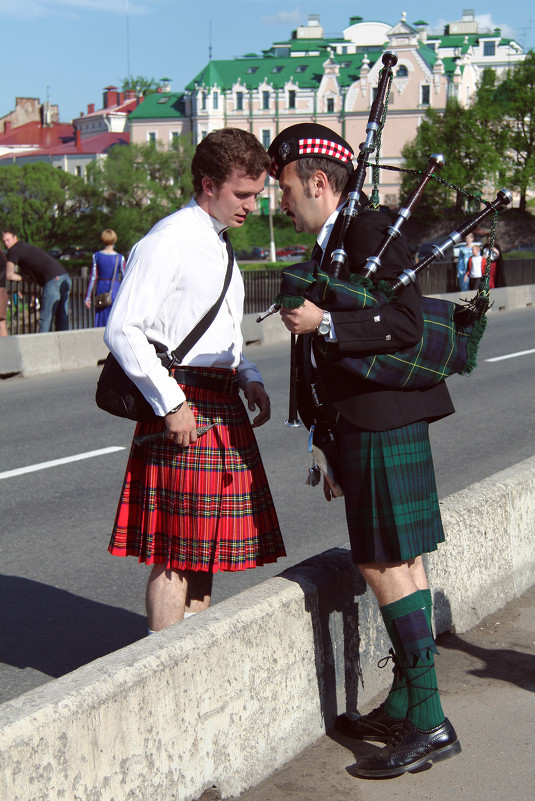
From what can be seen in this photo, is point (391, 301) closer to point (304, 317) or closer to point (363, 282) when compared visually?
point (363, 282)

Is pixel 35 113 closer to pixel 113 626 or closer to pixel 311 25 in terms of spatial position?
pixel 311 25

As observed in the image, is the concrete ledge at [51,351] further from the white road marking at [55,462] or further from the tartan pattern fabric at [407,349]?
the tartan pattern fabric at [407,349]

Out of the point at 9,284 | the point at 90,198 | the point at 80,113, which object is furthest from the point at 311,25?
the point at 9,284

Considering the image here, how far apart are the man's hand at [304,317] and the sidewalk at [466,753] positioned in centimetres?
129

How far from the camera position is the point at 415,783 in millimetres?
3076

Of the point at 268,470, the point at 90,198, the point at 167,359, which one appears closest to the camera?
the point at 167,359

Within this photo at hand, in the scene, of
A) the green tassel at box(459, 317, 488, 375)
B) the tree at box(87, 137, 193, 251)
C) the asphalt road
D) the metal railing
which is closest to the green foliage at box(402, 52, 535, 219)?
the tree at box(87, 137, 193, 251)

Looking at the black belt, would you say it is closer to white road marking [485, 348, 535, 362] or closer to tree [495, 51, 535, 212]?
white road marking [485, 348, 535, 362]

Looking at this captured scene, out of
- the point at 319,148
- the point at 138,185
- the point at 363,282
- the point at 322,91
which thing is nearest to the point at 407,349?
the point at 363,282

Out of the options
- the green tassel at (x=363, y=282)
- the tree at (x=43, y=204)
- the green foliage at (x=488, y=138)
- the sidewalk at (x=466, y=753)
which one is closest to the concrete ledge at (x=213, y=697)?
the sidewalk at (x=466, y=753)

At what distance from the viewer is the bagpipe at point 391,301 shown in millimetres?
2896

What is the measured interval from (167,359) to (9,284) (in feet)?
42.0

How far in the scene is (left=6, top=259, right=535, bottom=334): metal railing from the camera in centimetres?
1566

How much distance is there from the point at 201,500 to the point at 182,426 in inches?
11.0
